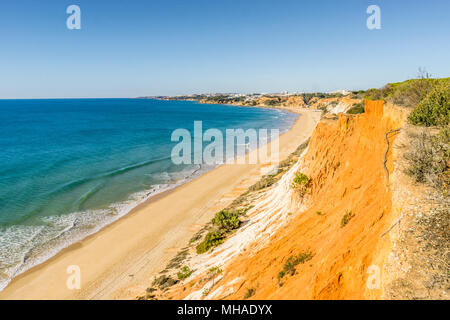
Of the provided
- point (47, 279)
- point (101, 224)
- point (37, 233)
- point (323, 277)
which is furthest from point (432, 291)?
point (37, 233)

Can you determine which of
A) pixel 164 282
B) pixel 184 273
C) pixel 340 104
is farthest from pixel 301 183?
pixel 340 104

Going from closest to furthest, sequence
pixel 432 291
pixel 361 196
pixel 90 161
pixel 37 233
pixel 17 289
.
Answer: pixel 432 291
pixel 361 196
pixel 17 289
pixel 37 233
pixel 90 161

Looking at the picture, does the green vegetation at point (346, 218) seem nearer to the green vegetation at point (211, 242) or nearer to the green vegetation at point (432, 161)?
the green vegetation at point (432, 161)

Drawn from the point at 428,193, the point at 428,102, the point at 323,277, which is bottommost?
the point at 323,277

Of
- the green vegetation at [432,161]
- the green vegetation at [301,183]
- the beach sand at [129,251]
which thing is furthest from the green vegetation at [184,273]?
the green vegetation at [432,161]

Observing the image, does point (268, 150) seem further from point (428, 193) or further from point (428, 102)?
point (428, 193)

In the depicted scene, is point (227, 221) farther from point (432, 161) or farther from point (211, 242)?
point (432, 161)
